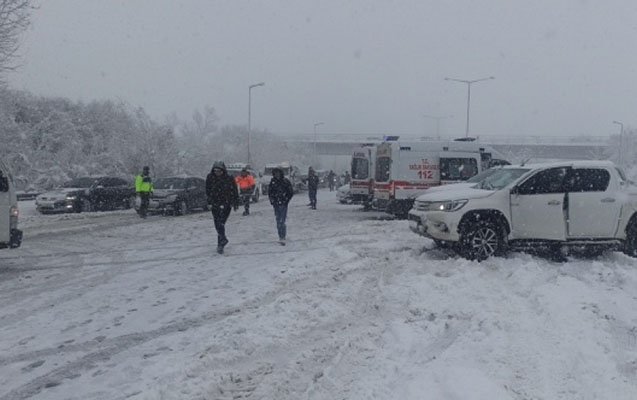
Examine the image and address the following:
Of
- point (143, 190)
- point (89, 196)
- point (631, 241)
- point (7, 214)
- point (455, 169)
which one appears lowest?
point (89, 196)

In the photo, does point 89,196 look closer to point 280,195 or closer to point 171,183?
point 171,183

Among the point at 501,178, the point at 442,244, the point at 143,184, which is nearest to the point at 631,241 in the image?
the point at 501,178

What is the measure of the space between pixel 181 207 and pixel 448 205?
42.8 ft

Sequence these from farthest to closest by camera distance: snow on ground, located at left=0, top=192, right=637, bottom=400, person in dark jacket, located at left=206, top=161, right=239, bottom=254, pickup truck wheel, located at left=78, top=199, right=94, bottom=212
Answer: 1. pickup truck wheel, located at left=78, top=199, right=94, bottom=212
2. person in dark jacket, located at left=206, top=161, right=239, bottom=254
3. snow on ground, located at left=0, top=192, right=637, bottom=400

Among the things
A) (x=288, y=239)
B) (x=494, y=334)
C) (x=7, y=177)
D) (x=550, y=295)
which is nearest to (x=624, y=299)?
(x=550, y=295)

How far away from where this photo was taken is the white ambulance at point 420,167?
18531mm

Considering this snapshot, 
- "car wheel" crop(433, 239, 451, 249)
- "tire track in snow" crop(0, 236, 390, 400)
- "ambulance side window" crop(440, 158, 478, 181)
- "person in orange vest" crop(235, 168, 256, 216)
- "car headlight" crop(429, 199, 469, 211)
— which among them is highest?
"ambulance side window" crop(440, 158, 478, 181)

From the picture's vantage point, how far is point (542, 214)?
10391mm

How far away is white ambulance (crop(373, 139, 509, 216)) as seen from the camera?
1853 centimetres

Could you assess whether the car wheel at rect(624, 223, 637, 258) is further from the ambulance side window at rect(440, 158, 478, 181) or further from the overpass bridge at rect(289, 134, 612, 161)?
the overpass bridge at rect(289, 134, 612, 161)

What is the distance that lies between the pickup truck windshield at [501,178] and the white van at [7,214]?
8.34m

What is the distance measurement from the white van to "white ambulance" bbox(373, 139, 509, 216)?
11572 millimetres

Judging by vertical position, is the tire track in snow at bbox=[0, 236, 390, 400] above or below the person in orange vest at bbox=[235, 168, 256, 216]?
below

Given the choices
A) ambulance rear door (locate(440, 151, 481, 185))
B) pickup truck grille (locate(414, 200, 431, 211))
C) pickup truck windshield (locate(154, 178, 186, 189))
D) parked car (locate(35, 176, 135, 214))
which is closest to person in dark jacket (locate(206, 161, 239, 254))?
pickup truck grille (locate(414, 200, 431, 211))
